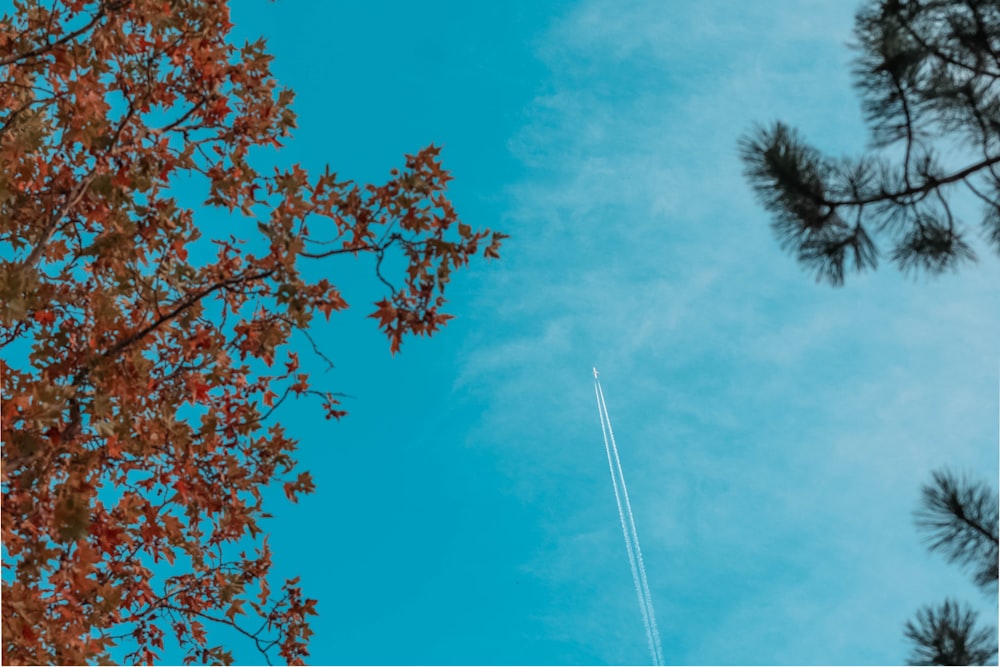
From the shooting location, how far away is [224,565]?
6871mm

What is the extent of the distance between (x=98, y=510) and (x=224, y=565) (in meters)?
1.04

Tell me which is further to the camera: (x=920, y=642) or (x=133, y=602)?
(x=133, y=602)

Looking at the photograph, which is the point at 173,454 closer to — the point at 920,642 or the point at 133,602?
the point at 133,602

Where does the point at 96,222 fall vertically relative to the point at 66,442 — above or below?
above

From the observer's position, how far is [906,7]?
5.84 m

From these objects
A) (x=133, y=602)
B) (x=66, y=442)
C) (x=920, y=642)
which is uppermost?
(x=66, y=442)

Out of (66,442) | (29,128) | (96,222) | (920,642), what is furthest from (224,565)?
(920,642)

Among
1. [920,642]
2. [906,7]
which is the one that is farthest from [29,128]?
[920,642]

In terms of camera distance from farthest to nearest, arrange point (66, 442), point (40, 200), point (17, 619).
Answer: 1. point (40, 200)
2. point (66, 442)
3. point (17, 619)

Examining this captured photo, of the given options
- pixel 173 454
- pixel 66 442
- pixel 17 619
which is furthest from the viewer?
pixel 173 454

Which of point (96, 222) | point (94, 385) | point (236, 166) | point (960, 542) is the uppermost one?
point (236, 166)

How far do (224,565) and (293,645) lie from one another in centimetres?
82

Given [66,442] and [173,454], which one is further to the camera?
[173,454]

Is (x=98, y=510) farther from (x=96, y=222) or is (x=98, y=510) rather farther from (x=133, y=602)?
(x=96, y=222)
